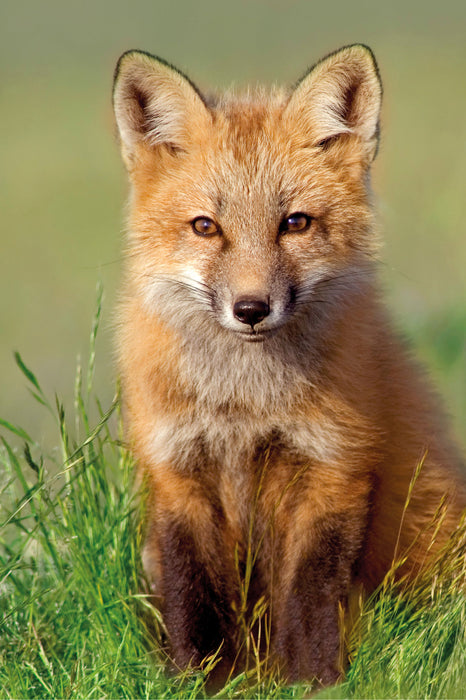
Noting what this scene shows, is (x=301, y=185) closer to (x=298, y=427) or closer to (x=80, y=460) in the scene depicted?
(x=298, y=427)

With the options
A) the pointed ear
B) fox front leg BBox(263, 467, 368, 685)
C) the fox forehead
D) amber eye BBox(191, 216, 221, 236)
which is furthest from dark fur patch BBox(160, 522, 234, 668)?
the pointed ear

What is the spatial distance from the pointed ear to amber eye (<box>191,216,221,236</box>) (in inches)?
14.2

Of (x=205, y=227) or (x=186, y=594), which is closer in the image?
(x=205, y=227)

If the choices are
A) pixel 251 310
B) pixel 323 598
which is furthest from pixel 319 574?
pixel 251 310

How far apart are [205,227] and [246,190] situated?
0.66 feet

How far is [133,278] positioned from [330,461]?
1.06 m

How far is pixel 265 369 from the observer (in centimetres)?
366

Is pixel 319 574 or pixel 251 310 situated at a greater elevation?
pixel 251 310

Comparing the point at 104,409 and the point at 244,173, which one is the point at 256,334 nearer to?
the point at 244,173

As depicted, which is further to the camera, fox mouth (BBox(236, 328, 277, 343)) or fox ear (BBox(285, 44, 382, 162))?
fox ear (BBox(285, 44, 382, 162))

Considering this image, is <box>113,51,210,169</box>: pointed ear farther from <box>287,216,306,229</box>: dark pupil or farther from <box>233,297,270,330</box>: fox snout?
<box>233,297,270,330</box>: fox snout

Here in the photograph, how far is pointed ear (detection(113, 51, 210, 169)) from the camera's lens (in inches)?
142

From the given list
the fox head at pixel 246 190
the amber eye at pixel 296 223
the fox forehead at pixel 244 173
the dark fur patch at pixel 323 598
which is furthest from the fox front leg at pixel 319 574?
the fox forehead at pixel 244 173

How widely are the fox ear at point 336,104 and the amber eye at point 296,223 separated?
334mm
